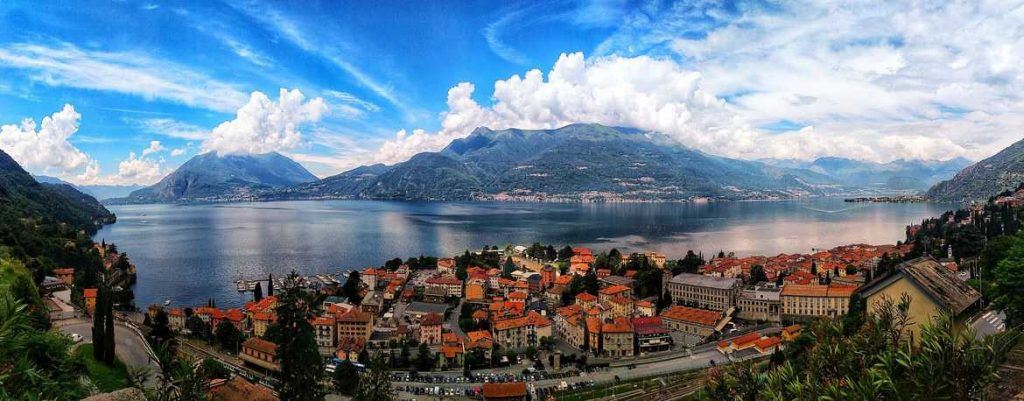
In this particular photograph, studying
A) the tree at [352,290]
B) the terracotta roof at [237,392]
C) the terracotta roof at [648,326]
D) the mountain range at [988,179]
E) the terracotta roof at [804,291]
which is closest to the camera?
the terracotta roof at [237,392]

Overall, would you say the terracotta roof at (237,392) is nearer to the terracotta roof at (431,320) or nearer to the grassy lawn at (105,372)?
the grassy lawn at (105,372)

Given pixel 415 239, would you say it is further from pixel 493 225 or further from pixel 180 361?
pixel 180 361

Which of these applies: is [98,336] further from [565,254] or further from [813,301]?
[565,254]

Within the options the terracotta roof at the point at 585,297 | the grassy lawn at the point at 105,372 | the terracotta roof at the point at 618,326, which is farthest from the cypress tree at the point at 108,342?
the terracotta roof at the point at 585,297

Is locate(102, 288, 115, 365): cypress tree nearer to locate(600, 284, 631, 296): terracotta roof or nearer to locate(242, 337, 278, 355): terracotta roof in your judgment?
locate(242, 337, 278, 355): terracotta roof

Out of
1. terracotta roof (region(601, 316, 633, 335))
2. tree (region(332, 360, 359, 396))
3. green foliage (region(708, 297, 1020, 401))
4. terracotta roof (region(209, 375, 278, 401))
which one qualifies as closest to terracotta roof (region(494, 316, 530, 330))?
terracotta roof (region(601, 316, 633, 335))

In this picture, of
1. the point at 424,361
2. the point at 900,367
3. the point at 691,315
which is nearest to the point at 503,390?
the point at 424,361

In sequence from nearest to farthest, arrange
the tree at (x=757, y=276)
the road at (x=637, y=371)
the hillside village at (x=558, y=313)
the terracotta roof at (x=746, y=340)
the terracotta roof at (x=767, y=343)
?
the road at (x=637, y=371) → the terracotta roof at (x=767, y=343) → the terracotta roof at (x=746, y=340) → the hillside village at (x=558, y=313) → the tree at (x=757, y=276)

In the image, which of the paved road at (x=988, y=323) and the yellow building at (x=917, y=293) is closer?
the yellow building at (x=917, y=293)
